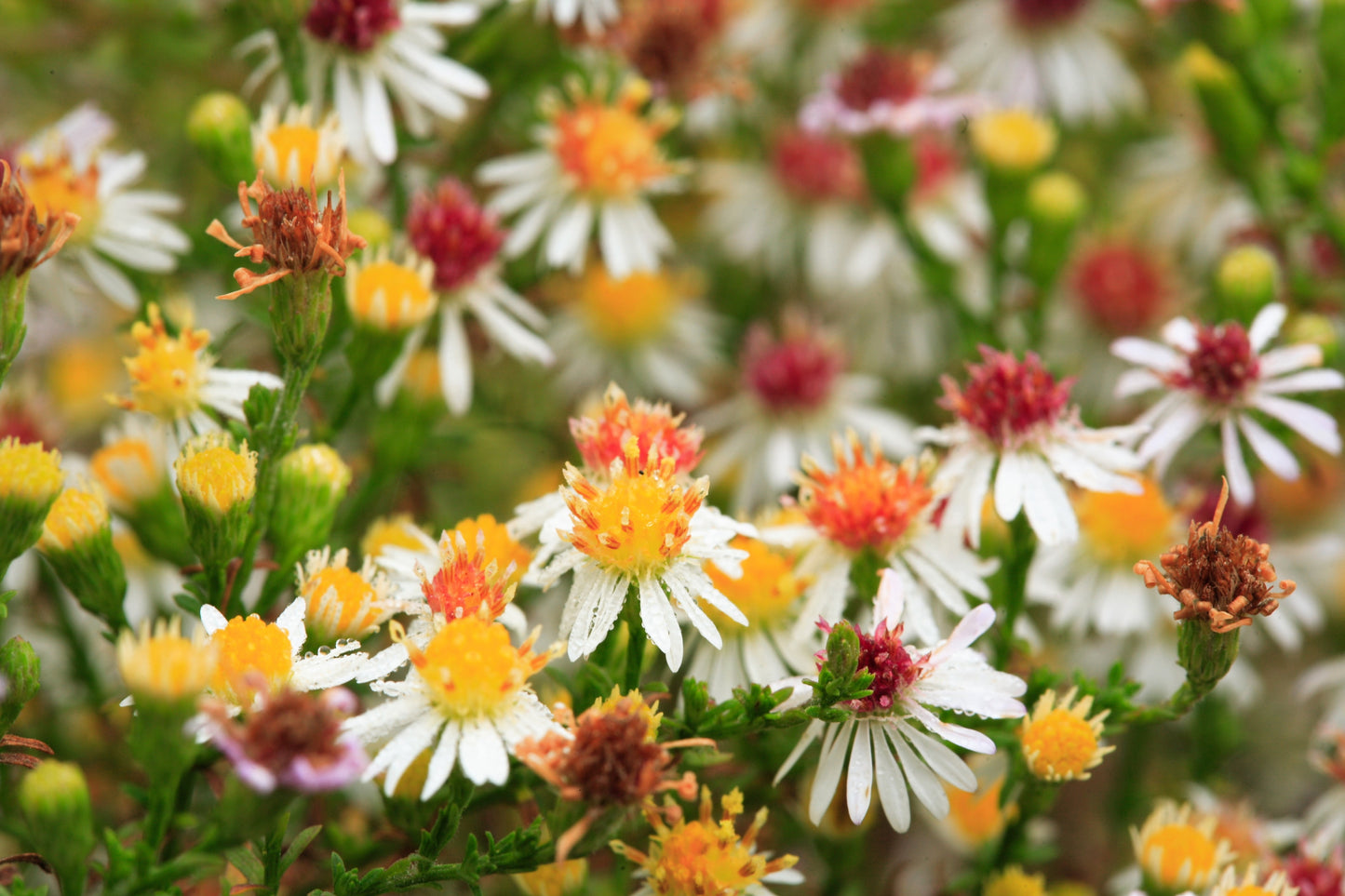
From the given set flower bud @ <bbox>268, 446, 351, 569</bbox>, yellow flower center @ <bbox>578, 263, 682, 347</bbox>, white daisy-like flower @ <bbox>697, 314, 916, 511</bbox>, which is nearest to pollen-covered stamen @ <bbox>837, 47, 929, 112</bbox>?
white daisy-like flower @ <bbox>697, 314, 916, 511</bbox>

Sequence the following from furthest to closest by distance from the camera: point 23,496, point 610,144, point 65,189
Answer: point 610,144, point 65,189, point 23,496

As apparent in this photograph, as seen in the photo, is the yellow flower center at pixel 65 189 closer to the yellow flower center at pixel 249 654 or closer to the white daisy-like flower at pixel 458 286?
the white daisy-like flower at pixel 458 286

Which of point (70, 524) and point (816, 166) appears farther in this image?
point (816, 166)

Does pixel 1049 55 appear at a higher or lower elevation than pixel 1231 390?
higher

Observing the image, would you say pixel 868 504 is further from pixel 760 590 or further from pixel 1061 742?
pixel 1061 742

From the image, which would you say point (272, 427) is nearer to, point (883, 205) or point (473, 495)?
point (473, 495)

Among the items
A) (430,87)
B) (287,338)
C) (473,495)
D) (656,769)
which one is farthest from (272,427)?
(473,495)

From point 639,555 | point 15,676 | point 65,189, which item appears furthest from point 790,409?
point 15,676

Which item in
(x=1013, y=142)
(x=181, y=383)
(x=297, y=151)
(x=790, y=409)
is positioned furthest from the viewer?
(x=790, y=409)
